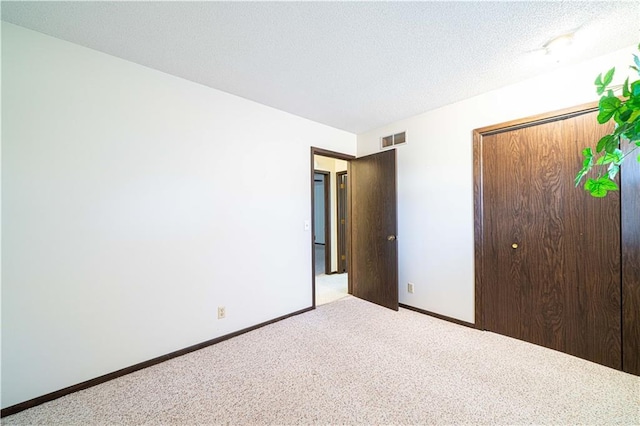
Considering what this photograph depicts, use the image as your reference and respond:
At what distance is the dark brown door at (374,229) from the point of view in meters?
3.16

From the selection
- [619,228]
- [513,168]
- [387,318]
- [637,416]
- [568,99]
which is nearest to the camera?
[637,416]

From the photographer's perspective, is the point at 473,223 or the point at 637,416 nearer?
the point at 637,416

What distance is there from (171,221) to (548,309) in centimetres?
333

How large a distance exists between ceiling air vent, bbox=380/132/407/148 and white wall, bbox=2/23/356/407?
1.58 meters

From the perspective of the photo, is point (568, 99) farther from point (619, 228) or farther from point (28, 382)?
point (28, 382)

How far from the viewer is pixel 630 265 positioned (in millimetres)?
1876

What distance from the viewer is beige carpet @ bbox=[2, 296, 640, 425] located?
5.06 ft

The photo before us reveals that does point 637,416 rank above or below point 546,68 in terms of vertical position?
below

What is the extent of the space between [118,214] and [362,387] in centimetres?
218

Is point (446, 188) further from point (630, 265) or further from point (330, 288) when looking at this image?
point (330, 288)

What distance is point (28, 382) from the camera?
64.4 inches

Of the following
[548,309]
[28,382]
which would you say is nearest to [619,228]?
[548,309]

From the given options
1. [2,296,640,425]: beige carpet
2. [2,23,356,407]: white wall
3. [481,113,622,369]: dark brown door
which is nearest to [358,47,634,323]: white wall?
[481,113,622,369]: dark brown door

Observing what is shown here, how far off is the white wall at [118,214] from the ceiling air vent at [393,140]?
1.58 metres
